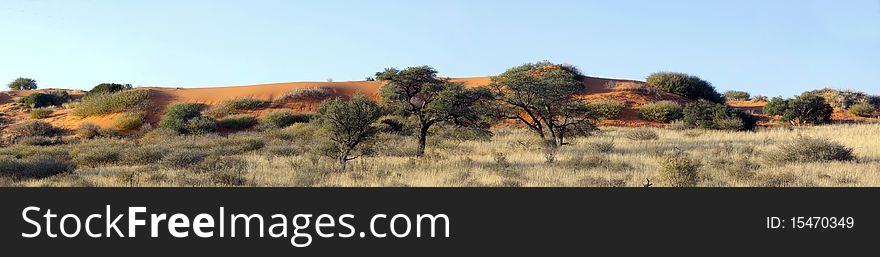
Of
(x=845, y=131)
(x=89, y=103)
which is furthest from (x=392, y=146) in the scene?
(x=89, y=103)

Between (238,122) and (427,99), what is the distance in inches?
922

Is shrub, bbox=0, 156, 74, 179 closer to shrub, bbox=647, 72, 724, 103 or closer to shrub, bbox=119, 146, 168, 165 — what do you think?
shrub, bbox=119, 146, 168, 165

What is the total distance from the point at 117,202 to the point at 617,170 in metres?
11.0

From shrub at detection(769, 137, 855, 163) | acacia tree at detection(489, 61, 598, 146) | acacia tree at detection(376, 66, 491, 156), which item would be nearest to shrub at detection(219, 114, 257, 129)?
acacia tree at detection(376, 66, 491, 156)

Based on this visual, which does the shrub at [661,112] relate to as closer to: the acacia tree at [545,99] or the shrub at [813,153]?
the acacia tree at [545,99]

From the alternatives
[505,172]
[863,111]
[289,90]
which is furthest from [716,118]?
[289,90]

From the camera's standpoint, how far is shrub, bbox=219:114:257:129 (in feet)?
133

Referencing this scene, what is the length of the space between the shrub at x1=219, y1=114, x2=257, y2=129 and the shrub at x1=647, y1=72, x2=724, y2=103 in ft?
121

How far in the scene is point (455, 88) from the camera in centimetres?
2239

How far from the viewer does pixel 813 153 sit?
1579 cm

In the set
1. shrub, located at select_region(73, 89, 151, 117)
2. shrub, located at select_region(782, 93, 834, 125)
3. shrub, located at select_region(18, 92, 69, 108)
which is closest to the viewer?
shrub, located at select_region(782, 93, 834, 125)

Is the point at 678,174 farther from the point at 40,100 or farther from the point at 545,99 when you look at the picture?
the point at 40,100

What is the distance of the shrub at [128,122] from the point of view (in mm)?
40344

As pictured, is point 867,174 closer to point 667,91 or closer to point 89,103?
point 667,91
